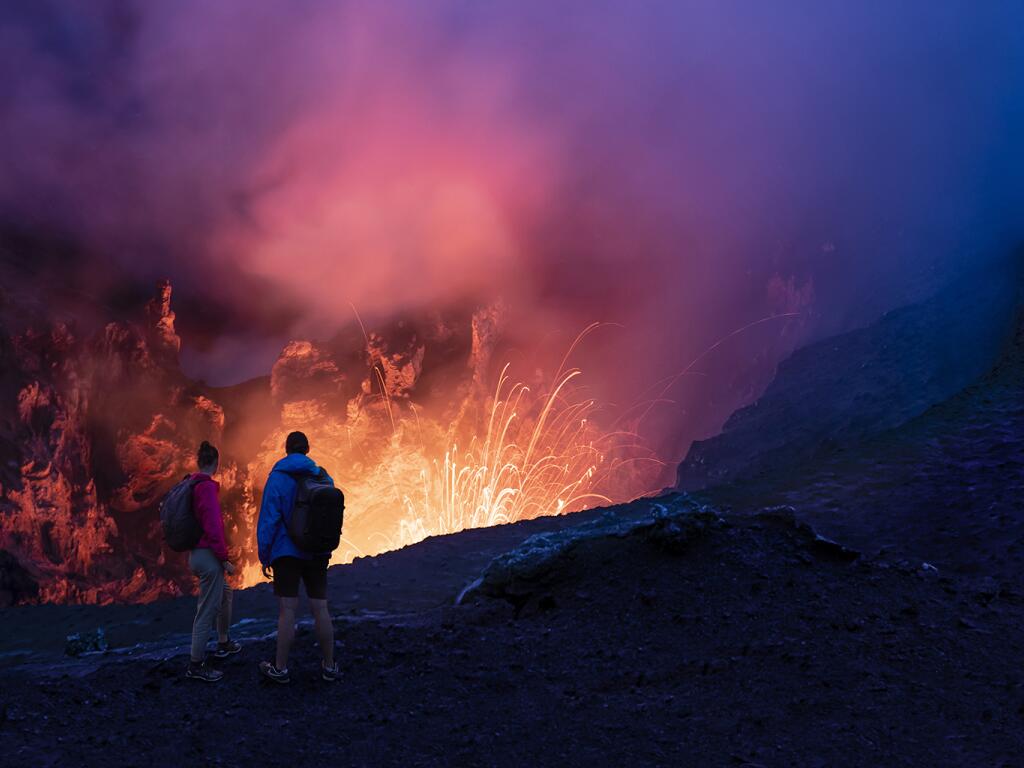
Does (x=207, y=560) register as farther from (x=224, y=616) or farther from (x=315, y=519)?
(x=315, y=519)

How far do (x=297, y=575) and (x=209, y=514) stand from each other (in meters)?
1.18

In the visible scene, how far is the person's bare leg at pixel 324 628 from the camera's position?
24.3ft

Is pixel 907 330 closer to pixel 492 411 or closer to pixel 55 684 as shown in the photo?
pixel 55 684

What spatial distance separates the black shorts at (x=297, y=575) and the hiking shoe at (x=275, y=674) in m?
0.93

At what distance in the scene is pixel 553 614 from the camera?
9320 millimetres

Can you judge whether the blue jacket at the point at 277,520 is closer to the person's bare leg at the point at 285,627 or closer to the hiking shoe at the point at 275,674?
the person's bare leg at the point at 285,627

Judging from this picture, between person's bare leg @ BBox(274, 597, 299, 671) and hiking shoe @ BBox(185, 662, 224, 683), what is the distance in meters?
0.87

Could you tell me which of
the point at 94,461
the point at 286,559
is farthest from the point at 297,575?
the point at 94,461

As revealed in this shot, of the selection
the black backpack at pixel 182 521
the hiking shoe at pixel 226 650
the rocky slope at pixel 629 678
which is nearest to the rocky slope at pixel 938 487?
the rocky slope at pixel 629 678

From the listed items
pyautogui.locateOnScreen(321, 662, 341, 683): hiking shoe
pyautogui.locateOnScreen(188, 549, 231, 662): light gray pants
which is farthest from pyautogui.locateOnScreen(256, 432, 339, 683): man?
pyautogui.locateOnScreen(188, 549, 231, 662): light gray pants

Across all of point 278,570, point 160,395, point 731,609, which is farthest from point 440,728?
point 160,395

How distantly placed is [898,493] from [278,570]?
10.4 metres

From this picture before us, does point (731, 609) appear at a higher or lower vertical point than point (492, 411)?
lower

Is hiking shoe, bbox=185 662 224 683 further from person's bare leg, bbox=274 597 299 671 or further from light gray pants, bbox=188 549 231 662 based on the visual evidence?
person's bare leg, bbox=274 597 299 671
